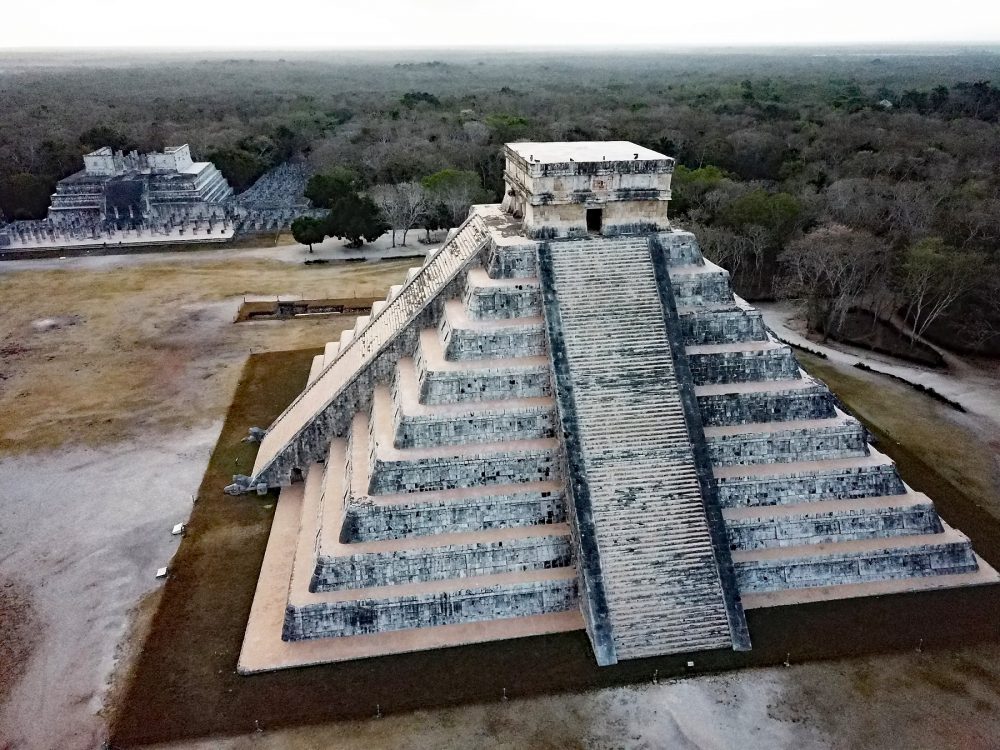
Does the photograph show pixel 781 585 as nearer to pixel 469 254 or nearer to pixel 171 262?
pixel 469 254

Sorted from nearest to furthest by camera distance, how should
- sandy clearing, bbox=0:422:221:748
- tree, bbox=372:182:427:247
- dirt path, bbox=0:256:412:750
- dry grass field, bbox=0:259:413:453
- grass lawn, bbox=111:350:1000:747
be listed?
grass lawn, bbox=111:350:1000:747, sandy clearing, bbox=0:422:221:748, dirt path, bbox=0:256:412:750, dry grass field, bbox=0:259:413:453, tree, bbox=372:182:427:247

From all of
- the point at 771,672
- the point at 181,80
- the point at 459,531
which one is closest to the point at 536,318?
the point at 459,531

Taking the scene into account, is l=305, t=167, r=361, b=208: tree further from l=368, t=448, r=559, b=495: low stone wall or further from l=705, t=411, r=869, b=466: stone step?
l=705, t=411, r=869, b=466: stone step

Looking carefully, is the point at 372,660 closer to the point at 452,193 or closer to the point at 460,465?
the point at 460,465

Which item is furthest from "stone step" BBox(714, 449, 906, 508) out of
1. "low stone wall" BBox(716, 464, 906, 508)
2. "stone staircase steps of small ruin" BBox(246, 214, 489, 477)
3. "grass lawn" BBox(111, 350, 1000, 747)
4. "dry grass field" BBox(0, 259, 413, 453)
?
"dry grass field" BBox(0, 259, 413, 453)

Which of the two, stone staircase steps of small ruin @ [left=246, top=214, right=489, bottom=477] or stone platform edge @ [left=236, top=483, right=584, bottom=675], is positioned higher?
stone staircase steps of small ruin @ [left=246, top=214, right=489, bottom=477]

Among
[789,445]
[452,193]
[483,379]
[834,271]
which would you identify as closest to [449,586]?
[483,379]
